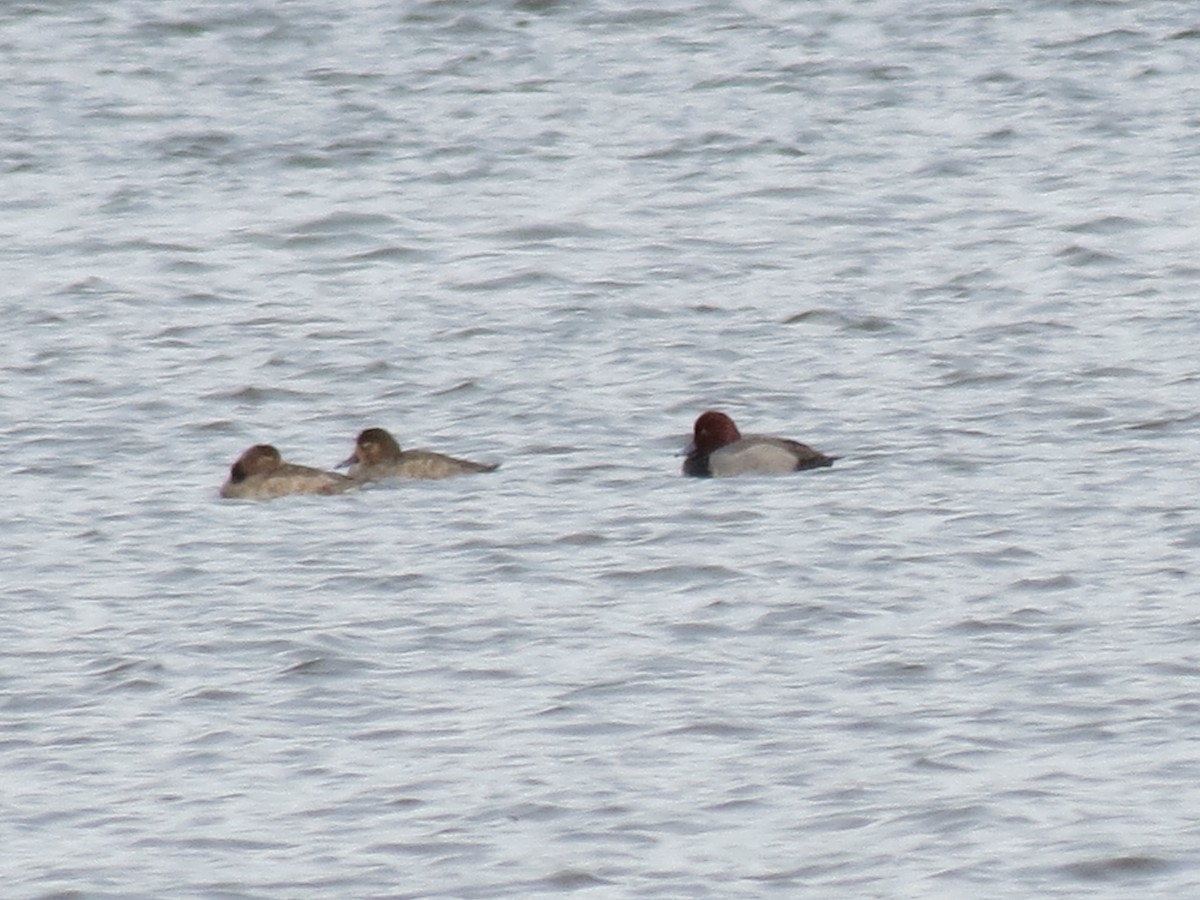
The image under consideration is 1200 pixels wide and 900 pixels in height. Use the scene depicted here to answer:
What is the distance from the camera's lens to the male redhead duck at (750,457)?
11.7 metres

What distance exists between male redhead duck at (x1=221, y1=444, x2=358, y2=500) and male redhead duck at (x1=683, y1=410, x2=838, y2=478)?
1.32m

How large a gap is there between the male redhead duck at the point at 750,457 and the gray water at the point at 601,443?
0.08 metres

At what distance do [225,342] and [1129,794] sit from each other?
7413 millimetres

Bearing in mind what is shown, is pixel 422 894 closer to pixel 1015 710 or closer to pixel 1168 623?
pixel 1015 710

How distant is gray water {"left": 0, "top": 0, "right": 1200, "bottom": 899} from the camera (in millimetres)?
7828

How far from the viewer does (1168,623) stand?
30.6 feet

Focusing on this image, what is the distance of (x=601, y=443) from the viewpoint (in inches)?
488

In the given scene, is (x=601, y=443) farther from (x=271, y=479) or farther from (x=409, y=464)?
(x=271, y=479)

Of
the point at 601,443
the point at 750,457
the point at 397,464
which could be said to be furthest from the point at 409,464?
the point at 750,457

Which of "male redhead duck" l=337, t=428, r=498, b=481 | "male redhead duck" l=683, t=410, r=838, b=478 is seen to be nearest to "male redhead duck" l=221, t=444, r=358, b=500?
"male redhead duck" l=337, t=428, r=498, b=481

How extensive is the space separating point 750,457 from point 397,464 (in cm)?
133

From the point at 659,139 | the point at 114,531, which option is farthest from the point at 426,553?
the point at 659,139

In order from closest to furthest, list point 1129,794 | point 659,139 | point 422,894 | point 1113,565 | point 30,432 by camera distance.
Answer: point 422,894 < point 1129,794 < point 1113,565 < point 30,432 < point 659,139

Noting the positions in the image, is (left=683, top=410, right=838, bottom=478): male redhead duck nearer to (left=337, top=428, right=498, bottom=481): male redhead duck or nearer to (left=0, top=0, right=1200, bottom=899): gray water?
(left=0, top=0, right=1200, bottom=899): gray water
